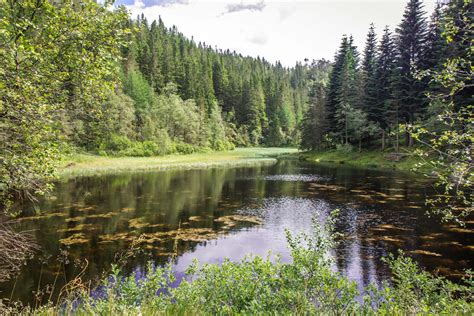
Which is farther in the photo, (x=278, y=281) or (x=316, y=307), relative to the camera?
(x=278, y=281)

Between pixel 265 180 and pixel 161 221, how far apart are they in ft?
70.4

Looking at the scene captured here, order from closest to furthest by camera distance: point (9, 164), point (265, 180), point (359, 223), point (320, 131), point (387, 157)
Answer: point (9, 164) → point (359, 223) → point (265, 180) → point (387, 157) → point (320, 131)

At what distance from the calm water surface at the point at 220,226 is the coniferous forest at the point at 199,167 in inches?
8.0

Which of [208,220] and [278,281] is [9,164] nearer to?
[278,281]

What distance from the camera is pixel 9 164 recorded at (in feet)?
23.5

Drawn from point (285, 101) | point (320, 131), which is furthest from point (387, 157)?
point (285, 101)

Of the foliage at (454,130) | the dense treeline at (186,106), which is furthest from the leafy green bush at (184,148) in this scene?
the foliage at (454,130)

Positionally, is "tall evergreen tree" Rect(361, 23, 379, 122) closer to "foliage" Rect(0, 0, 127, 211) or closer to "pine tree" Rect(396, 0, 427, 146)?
"pine tree" Rect(396, 0, 427, 146)

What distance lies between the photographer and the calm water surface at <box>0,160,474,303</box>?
540 inches

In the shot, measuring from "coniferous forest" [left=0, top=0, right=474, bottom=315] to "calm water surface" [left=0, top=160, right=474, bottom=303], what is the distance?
0.20m

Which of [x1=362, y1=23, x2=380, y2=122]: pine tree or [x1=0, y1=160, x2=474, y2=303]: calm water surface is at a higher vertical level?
[x1=362, y1=23, x2=380, y2=122]: pine tree

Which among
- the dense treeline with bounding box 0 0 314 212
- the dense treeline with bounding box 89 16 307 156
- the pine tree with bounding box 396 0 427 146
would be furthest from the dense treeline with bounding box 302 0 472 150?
the dense treeline with bounding box 0 0 314 212

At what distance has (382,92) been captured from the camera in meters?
53.9

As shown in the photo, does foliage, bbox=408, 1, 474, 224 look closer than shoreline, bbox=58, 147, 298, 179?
Yes
